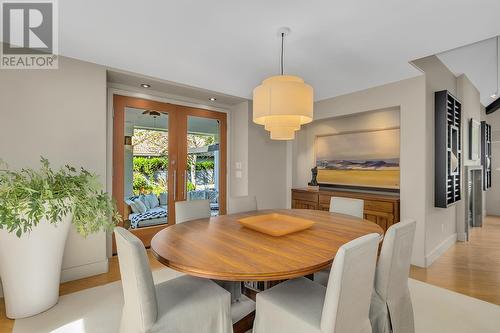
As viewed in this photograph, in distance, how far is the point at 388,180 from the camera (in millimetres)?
3736

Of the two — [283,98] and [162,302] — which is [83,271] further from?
[283,98]

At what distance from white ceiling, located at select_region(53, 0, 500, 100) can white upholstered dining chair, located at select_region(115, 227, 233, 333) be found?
1928mm

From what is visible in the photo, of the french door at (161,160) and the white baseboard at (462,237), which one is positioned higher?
the french door at (161,160)

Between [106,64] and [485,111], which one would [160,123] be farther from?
[485,111]

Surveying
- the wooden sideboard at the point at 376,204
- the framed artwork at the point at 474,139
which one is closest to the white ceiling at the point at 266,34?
the wooden sideboard at the point at 376,204

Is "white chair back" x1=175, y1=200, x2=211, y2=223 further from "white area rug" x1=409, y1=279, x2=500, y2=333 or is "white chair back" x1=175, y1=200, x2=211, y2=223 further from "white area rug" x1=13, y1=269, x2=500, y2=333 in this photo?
"white area rug" x1=409, y1=279, x2=500, y2=333

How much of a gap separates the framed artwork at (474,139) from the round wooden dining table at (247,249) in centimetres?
404

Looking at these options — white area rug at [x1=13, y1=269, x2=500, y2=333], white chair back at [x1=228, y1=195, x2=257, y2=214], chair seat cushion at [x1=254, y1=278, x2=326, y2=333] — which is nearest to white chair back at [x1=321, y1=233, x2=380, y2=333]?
chair seat cushion at [x1=254, y1=278, x2=326, y2=333]

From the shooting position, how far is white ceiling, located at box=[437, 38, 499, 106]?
3176 mm

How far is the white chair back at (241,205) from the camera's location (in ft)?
9.65

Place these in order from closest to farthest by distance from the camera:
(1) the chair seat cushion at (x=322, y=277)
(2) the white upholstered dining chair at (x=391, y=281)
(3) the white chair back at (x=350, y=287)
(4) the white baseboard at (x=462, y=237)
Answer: (3) the white chair back at (x=350, y=287) → (2) the white upholstered dining chair at (x=391, y=281) → (1) the chair seat cushion at (x=322, y=277) → (4) the white baseboard at (x=462, y=237)

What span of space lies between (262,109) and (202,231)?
1.12 meters

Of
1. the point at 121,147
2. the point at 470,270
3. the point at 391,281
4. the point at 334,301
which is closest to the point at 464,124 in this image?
the point at 470,270

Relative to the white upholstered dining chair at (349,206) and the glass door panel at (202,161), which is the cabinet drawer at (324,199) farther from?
the glass door panel at (202,161)
